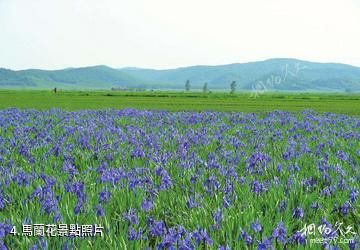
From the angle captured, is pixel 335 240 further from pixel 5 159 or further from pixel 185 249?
pixel 5 159

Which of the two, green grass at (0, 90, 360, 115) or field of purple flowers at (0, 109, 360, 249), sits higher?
field of purple flowers at (0, 109, 360, 249)

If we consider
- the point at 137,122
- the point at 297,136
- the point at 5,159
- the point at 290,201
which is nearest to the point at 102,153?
the point at 5,159

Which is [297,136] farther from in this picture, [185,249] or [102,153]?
[185,249]

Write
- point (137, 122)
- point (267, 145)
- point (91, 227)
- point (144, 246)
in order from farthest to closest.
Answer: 1. point (137, 122)
2. point (267, 145)
3. point (91, 227)
4. point (144, 246)

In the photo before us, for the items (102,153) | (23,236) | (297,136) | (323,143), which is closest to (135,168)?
(102,153)

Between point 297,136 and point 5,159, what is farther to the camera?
point 297,136

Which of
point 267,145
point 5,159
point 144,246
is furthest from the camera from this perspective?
point 267,145

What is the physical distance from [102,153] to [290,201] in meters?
4.43

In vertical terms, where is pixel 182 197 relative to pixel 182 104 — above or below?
above

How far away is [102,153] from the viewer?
336 inches

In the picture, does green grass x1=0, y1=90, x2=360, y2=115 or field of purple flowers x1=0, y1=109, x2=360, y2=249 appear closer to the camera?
field of purple flowers x1=0, y1=109, x2=360, y2=249

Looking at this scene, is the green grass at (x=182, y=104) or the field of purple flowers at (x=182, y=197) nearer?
the field of purple flowers at (x=182, y=197)

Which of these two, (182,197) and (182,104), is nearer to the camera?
(182,197)

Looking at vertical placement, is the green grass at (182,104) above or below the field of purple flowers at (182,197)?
below
